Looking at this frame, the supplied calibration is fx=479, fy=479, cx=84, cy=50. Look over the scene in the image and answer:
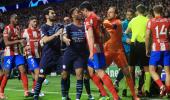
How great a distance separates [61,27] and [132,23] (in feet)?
7.00

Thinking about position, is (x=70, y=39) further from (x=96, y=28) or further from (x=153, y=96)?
(x=153, y=96)

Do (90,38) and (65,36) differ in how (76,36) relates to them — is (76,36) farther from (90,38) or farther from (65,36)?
(90,38)

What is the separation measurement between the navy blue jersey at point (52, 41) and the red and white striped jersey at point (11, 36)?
5.32ft

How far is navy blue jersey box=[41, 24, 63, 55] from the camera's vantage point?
10016mm

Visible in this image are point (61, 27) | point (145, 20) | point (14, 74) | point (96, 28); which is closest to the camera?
point (96, 28)

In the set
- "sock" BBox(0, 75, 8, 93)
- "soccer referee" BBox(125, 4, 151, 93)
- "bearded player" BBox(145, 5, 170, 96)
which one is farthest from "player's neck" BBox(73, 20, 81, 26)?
"sock" BBox(0, 75, 8, 93)

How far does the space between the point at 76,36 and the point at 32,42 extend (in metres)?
3.84

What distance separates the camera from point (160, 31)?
10.2 m

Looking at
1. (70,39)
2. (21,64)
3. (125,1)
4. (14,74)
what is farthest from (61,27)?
(125,1)

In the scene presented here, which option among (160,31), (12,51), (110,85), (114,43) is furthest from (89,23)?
(12,51)

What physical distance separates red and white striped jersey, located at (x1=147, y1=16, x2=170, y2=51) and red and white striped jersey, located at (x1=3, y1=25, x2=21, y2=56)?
3.39 metres

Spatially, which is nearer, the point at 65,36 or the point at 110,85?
the point at 110,85

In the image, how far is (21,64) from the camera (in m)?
11.6

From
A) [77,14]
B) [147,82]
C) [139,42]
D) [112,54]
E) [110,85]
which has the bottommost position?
[147,82]
